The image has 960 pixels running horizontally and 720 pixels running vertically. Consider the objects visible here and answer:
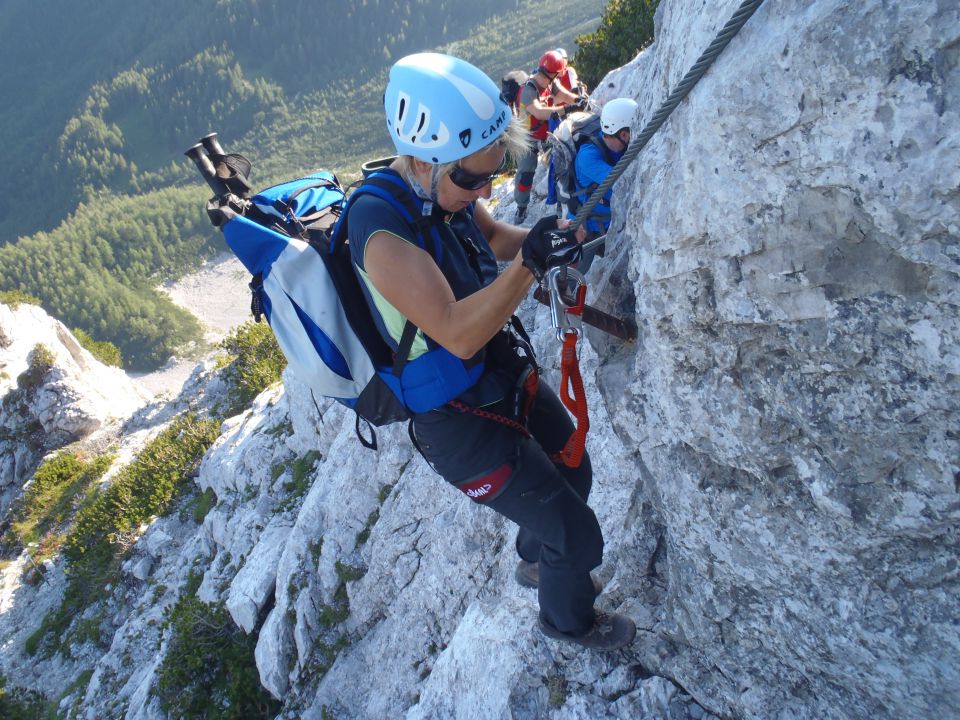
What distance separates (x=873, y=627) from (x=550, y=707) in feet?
6.27

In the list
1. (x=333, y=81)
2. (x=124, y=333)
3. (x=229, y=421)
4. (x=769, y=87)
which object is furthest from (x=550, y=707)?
(x=333, y=81)

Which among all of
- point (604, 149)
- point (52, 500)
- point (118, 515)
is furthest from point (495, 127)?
point (52, 500)

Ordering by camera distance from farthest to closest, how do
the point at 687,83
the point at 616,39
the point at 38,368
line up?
the point at 38,368
the point at 616,39
the point at 687,83

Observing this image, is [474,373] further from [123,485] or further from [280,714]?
[123,485]

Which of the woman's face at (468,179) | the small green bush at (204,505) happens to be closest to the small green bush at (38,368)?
the small green bush at (204,505)

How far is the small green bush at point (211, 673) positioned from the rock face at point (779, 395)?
479 cm

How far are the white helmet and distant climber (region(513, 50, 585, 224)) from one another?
2997mm

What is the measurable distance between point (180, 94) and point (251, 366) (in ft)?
562

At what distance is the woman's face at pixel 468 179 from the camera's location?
2852 millimetres

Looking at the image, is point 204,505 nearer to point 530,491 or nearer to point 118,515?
point 118,515

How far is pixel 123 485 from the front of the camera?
55.2 feet

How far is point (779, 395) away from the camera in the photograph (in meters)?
2.48

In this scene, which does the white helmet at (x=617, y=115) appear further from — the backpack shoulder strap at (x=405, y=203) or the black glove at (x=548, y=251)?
the black glove at (x=548, y=251)

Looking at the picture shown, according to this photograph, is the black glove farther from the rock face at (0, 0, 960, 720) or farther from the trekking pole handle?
the trekking pole handle
